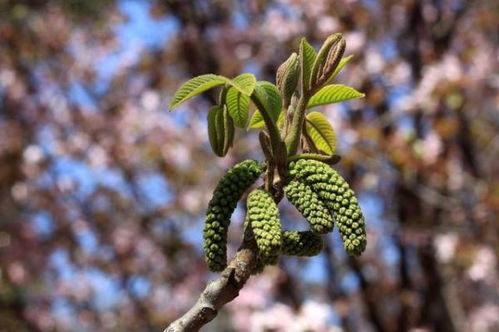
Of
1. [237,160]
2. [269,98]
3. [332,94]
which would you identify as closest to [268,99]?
[269,98]

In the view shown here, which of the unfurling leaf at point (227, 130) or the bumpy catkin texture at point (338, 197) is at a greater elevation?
the unfurling leaf at point (227, 130)

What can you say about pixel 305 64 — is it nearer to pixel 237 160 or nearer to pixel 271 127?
pixel 271 127

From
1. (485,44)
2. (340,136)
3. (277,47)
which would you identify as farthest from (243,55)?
(485,44)

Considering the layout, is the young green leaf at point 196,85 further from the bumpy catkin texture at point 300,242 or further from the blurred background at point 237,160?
the blurred background at point 237,160

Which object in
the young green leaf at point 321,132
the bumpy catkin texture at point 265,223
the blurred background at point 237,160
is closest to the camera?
the bumpy catkin texture at point 265,223

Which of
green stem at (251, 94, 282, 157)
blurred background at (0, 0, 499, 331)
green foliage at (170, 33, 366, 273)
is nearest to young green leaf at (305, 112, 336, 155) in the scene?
green foliage at (170, 33, 366, 273)

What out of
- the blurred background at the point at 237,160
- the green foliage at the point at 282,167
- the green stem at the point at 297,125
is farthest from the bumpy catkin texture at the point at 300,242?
the blurred background at the point at 237,160
